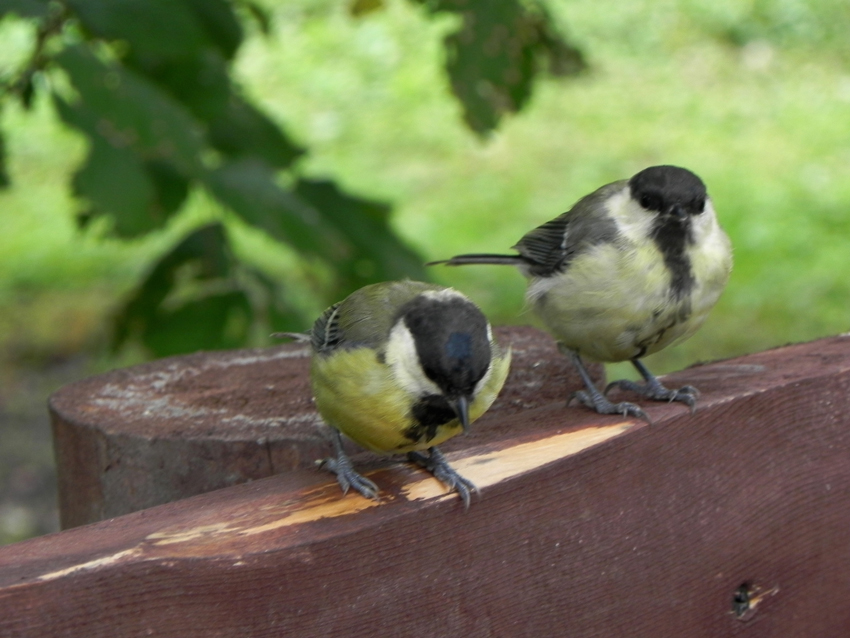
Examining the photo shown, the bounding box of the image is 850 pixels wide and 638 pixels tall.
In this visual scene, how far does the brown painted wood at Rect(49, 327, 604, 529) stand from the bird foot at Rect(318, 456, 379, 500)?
22cm

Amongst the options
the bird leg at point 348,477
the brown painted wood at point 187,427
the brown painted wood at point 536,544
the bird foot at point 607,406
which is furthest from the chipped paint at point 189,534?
the bird foot at point 607,406

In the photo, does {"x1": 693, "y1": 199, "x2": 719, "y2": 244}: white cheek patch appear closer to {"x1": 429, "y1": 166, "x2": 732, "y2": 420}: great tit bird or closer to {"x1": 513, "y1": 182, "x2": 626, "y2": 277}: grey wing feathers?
{"x1": 429, "y1": 166, "x2": 732, "y2": 420}: great tit bird

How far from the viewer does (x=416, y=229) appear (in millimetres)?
7047

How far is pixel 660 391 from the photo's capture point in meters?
2.19

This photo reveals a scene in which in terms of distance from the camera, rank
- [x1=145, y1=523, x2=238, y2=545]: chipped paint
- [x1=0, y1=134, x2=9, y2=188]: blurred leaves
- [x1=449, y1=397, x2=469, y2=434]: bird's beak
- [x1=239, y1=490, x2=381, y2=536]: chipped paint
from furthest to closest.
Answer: [x1=0, y1=134, x2=9, y2=188]: blurred leaves, [x1=449, y1=397, x2=469, y2=434]: bird's beak, [x1=239, y1=490, x2=381, y2=536]: chipped paint, [x1=145, y1=523, x2=238, y2=545]: chipped paint


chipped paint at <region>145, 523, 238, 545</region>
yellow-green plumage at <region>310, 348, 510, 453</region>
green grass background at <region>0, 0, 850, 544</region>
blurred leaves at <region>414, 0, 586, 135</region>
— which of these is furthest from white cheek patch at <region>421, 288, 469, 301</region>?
green grass background at <region>0, 0, 850, 544</region>

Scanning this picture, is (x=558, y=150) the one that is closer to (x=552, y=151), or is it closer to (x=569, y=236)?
(x=552, y=151)

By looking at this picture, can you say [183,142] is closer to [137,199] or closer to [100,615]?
[137,199]

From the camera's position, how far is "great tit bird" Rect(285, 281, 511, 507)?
1882 millimetres

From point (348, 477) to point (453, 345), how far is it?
1.02 ft

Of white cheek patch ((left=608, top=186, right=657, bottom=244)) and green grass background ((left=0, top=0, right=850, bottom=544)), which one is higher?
green grass background ((left=0, top=0, right=850, bottom=544))

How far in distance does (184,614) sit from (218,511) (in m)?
0.23

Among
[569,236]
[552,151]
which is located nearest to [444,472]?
[569,236]

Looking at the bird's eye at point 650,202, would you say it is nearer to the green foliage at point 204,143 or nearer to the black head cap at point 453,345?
the green foliage at point 204,143
